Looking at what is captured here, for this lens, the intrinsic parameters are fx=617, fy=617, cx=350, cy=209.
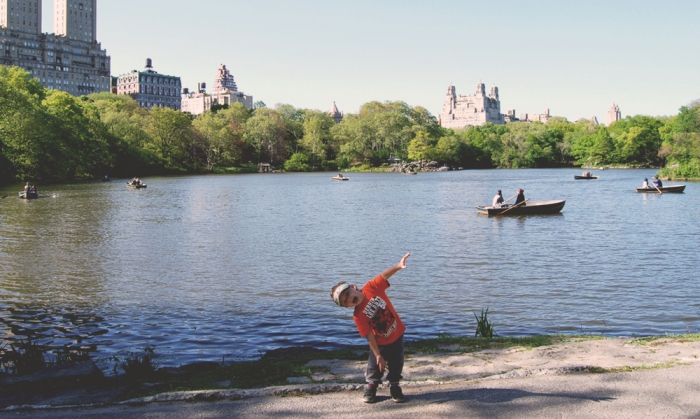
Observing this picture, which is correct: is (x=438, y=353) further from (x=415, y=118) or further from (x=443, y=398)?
(x=415, y=118)

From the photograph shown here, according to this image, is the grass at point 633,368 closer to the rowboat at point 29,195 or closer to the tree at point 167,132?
the rowboat at point 29,195

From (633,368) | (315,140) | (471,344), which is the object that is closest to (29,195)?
(471,344)

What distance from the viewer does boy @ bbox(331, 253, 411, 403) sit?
6.00 m

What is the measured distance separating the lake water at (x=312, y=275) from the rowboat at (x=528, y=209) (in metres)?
0.80

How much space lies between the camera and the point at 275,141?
130 metres

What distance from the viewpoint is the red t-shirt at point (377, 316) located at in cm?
600

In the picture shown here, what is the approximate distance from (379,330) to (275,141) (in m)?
125

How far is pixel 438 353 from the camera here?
335 inches

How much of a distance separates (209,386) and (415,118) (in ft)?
460

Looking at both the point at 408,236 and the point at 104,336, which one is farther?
the point at 408,236

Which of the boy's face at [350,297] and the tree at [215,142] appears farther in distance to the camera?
the tree at [215,142]

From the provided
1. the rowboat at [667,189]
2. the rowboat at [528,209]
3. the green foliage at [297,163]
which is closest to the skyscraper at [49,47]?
the green foliage at [297,163]

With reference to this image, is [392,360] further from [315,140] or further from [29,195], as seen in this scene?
[315,140]

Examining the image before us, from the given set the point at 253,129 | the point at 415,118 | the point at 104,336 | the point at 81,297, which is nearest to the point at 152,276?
the point at 81,297
